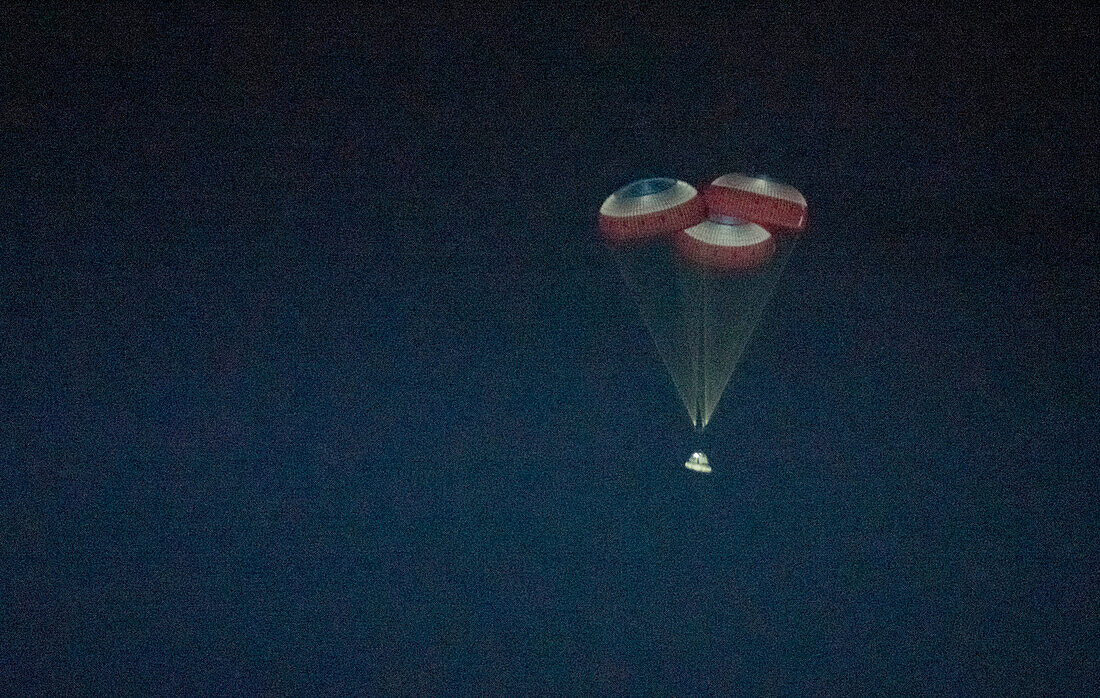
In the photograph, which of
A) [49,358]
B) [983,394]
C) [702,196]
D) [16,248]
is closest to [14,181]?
[16,248]

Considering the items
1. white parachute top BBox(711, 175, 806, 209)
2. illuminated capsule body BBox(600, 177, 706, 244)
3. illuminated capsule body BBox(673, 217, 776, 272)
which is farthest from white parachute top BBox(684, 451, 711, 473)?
white parachute top BBox(711, 175, 806, 209)

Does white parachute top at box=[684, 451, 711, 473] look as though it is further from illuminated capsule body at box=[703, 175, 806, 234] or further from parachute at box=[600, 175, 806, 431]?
illuminated capsule body at box=[703, 175, 806, 234]

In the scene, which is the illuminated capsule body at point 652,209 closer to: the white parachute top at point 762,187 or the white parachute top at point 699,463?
the white parachute top at point 762,187

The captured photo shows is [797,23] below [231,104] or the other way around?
the other way around

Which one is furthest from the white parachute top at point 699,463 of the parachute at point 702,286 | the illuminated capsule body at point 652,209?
the illuminated capsule body at point 652,209

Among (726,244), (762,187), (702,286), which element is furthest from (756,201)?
(702,286)

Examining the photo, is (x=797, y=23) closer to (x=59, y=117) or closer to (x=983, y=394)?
(x=983, y=394)

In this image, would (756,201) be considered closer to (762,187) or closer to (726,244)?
(762,187)
